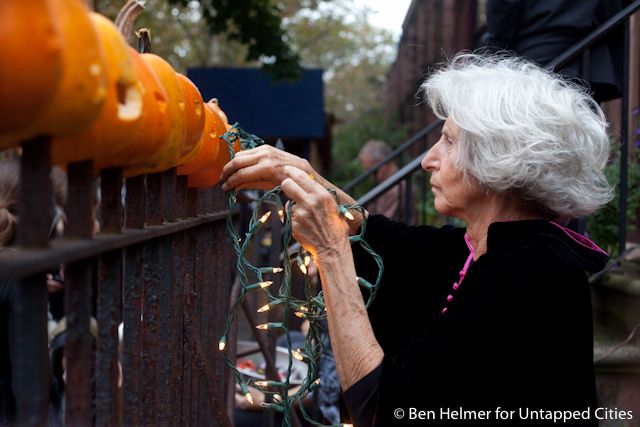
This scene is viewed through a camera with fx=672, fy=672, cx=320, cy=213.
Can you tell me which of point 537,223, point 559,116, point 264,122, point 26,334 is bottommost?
point 264,122

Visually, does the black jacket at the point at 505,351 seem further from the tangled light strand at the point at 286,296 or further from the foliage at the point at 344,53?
the foliage at the point at 344,53

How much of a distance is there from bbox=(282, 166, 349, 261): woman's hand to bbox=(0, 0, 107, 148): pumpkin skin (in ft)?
2.41

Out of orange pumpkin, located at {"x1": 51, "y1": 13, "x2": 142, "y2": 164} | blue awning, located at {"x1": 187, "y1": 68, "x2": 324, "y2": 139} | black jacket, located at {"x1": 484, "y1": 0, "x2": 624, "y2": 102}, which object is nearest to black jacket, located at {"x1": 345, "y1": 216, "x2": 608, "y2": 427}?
orange pumpkin, located at {"x1": 51, "y1": 13, "x2": 142, "y2": 164}

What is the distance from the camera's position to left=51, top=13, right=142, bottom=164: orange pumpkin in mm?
940

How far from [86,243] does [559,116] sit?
1.27 metres

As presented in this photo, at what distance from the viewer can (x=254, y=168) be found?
1709 millimetres

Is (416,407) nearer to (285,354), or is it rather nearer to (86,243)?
(86,243)

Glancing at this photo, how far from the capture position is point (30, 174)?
843 millimetres

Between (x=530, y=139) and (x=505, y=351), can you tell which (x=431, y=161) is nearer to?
(x=530, y=139)

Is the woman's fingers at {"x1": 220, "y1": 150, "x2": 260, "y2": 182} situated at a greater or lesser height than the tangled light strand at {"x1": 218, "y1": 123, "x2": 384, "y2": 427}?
greater

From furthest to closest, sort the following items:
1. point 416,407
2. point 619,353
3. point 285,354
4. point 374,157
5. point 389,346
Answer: point 374,157 → point 285,354 → point 619,353 → point 389,346 → point 416,407

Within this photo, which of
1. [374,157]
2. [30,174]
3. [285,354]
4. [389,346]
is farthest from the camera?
[374,157]

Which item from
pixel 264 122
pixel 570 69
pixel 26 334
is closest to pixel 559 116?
pixel 26 334

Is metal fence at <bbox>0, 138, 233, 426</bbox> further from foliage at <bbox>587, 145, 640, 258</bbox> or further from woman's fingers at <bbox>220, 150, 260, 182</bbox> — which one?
foliage at <bbox>587, 145, 640, 258</bbox>
